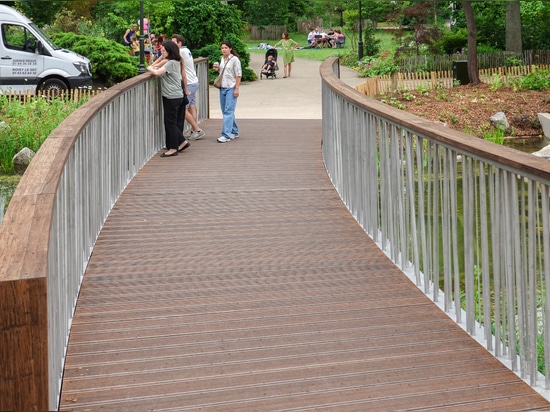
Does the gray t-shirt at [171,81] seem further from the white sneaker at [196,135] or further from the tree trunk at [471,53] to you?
the tree trunk at [471,53]

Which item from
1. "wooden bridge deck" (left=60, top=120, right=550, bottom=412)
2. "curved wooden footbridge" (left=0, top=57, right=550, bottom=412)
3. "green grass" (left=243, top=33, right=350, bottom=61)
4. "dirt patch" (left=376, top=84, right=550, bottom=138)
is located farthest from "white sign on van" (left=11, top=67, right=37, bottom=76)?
"green grass" (left=243, top=33, right=350, bottom=61)

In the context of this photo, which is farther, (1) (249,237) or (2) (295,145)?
(2) (295,145)

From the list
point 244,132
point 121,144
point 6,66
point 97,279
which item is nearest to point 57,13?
point 6,66

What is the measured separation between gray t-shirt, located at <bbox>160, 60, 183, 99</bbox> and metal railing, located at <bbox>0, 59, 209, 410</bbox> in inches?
10.8

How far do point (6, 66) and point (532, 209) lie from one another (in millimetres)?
24685

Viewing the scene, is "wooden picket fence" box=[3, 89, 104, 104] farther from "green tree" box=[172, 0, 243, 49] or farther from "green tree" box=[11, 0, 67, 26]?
"green tree" box=[11, 0, 67, 26]

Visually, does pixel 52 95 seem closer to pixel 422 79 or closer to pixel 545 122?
pixel 422 79

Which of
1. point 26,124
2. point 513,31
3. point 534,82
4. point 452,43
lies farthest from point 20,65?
point 452,43

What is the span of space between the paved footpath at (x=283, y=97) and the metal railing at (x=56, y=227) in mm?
9633

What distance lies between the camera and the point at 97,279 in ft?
23.7

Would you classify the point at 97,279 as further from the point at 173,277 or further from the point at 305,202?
the point at 305,202

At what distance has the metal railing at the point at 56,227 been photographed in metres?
3.20

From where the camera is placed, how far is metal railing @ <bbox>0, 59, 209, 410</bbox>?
3.20m

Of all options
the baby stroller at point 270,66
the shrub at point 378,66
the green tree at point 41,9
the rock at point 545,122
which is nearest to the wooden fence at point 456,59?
the shrub at point 378,66
